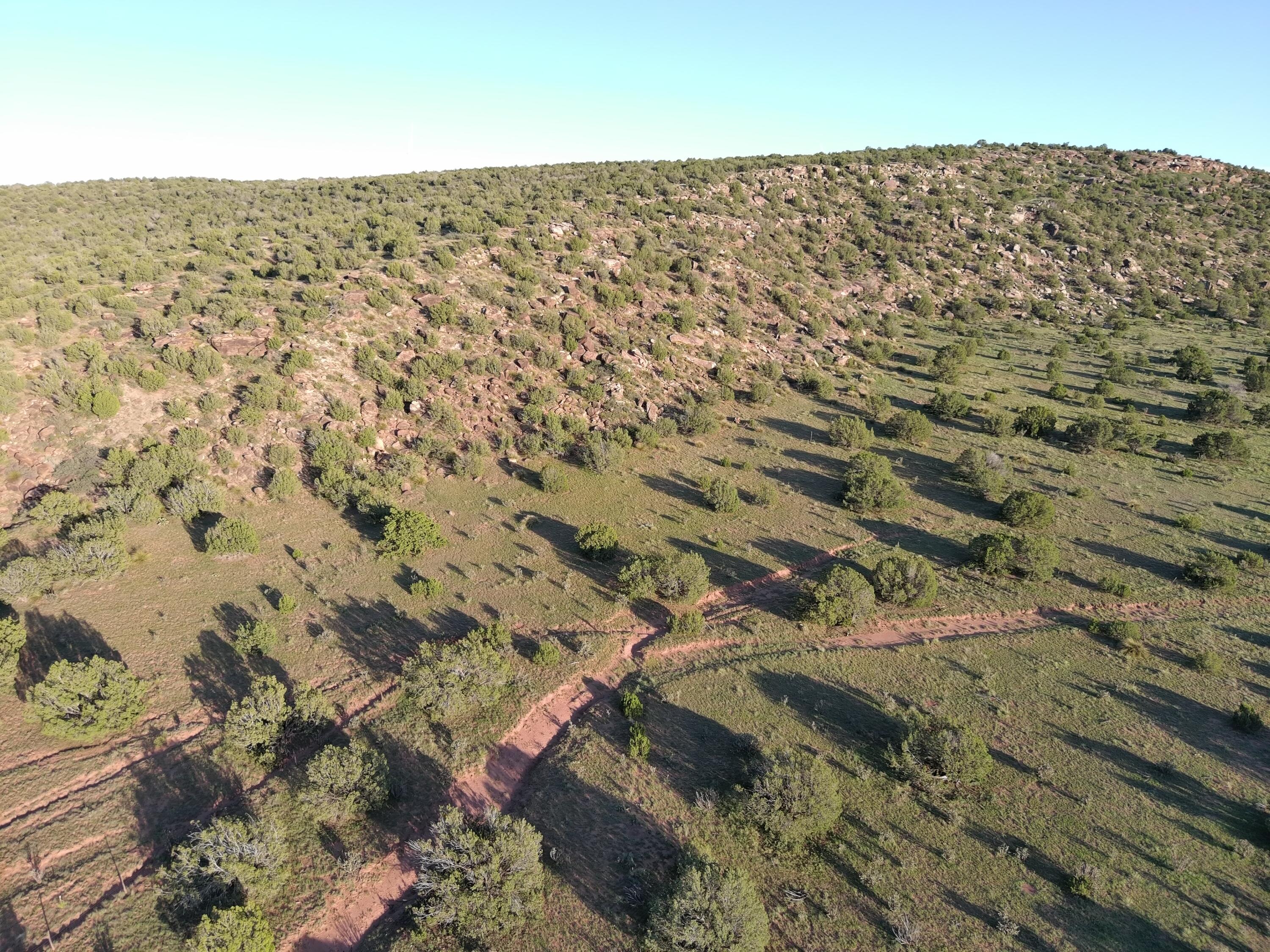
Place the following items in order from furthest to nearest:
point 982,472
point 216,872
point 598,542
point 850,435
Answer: point 850,435
point 982,472
point 598,542
point 216,872

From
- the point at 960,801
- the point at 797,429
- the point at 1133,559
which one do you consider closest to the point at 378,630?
the point at 960,801

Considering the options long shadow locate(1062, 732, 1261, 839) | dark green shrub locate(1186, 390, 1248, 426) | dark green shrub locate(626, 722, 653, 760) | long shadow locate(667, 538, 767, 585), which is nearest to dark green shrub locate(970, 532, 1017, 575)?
long shadow locate(1062, 732, 1261, 839)

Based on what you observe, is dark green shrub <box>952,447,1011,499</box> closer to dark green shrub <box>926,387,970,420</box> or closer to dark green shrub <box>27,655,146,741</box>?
dark green shrub <box>926,387,970,420</box>

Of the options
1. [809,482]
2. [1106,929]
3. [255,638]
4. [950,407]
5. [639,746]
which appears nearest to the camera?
[1106,929]

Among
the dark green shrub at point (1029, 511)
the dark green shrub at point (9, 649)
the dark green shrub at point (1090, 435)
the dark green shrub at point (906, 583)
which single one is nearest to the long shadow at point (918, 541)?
the dark green shrub at point (1029, 511)

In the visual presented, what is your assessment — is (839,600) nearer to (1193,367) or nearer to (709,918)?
(709,918)

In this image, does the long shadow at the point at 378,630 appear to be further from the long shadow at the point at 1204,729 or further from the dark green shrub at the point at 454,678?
the long shadow at the point at 1204,729
